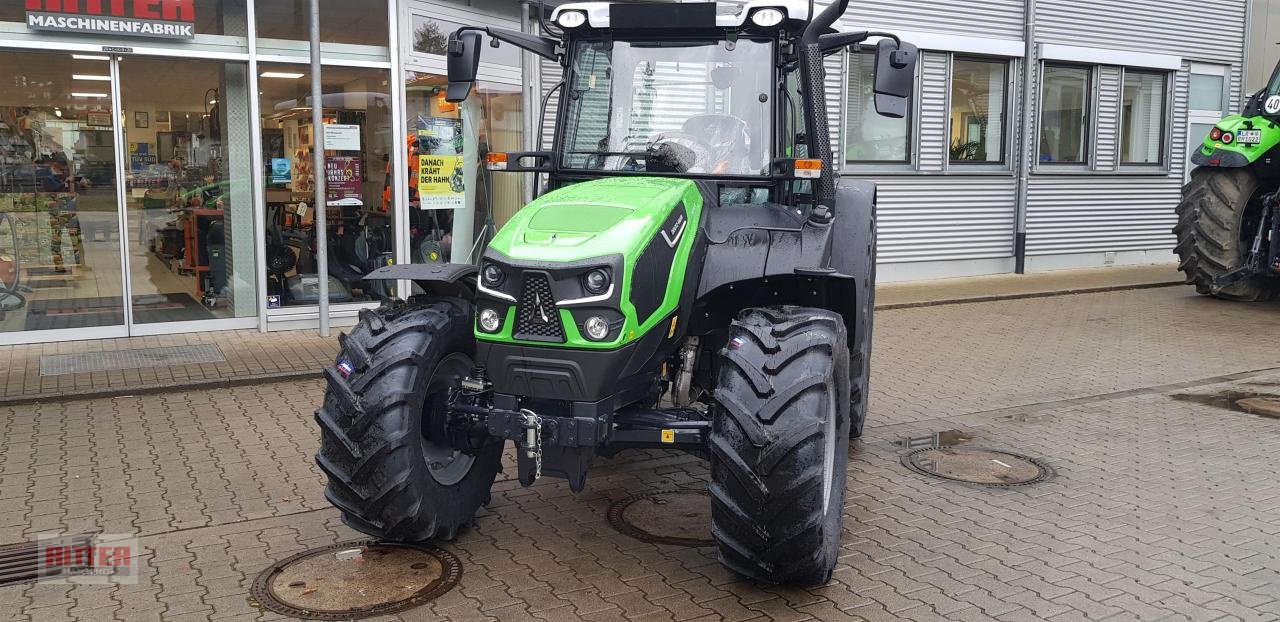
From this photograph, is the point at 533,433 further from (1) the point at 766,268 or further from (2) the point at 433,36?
(2) the point at 433,36

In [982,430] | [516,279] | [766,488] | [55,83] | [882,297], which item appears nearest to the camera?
[766,488]

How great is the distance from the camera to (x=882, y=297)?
1371cm

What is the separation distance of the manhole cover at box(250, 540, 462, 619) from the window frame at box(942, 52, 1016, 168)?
40.7ft

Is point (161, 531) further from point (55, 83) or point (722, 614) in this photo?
point (55, 83)

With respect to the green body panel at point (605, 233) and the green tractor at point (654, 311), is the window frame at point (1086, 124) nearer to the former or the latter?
the green tractor at point (654, 311)

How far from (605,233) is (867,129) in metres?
11.4

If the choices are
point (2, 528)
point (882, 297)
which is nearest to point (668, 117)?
point (2, 528)

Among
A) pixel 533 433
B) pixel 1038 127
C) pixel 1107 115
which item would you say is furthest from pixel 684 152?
pixel 1107 115

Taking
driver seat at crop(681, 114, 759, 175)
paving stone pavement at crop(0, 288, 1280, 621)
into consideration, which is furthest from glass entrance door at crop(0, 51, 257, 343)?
driver seat at crop(681, 114, 759, 175)

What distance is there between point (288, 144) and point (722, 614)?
7900mm

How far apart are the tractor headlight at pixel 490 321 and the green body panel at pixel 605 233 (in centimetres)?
2

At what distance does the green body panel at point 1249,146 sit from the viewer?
12438mm

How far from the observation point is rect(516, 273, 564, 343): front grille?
4219mm

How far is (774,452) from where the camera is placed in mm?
4000
